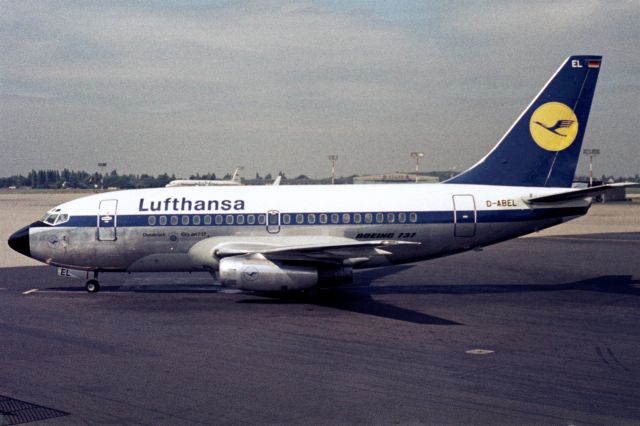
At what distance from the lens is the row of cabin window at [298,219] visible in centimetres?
2567

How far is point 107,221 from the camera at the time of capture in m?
26.4

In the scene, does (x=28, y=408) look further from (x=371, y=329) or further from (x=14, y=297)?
(x=14, y=297)

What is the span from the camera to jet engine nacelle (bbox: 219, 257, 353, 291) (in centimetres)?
2331

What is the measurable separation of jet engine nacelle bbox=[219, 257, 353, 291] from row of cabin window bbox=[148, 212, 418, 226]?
2.62 m

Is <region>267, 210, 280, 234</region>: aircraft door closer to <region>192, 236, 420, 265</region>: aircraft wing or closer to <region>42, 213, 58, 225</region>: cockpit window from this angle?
<region>192, 236, 420, 265</region>: aircraft wing

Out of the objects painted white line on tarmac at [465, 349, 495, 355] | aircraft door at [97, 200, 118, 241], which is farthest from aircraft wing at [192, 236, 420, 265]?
painted white line on tarmac at [465, 349, 495, 355]

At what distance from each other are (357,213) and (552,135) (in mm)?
8116

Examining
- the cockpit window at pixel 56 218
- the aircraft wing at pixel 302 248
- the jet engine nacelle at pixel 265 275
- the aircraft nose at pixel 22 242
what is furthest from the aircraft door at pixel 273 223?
the aircraft nose at pixel 22 242

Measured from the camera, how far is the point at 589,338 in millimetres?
18531

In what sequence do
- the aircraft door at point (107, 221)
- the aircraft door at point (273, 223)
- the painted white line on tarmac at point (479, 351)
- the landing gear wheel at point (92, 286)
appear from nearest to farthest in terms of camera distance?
the painted white line on tarmac at point (479, 351)
the aircraft door at point (273, 223)
the aircraft door at point (107, 221)
the landing gear wheel at point (92, 286)

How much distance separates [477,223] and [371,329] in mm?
7792

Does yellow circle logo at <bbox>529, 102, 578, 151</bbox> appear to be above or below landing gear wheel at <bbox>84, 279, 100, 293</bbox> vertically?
above

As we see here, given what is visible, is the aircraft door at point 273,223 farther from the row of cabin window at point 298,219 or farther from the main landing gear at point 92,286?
the main landing gear at point 92,286

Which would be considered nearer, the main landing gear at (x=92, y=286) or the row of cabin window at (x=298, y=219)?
the row of cabin window at (x=298, y=219)
